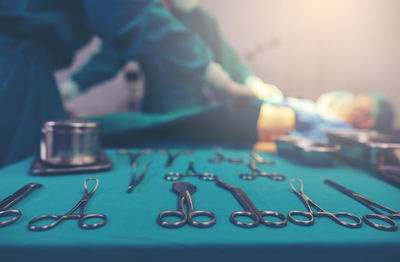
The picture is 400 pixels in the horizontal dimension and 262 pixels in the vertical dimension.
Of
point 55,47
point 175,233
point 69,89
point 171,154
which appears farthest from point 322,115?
point 69,89

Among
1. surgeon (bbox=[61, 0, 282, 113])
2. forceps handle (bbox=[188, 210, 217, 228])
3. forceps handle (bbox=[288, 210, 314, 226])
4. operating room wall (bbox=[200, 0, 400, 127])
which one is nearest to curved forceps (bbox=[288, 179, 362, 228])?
forceps handle (bbox=[288, 210, 314, 226])

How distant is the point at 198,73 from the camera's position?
0.83 m

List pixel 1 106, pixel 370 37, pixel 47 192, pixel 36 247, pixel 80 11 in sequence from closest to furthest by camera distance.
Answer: pixel 36 247
pixel 47 192
pixel 1 106
pixel 80 11
pixel 370 37

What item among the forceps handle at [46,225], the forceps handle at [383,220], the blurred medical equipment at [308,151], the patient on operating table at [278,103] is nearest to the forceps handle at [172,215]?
the forceps handle at [46,225]

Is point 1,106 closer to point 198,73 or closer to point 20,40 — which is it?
point 20,40

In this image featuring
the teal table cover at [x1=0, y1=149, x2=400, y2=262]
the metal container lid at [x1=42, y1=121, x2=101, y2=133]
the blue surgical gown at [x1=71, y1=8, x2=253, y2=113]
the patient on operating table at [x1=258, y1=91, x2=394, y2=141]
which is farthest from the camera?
the blue surgical gown at [x1=71, y1=8, x2=253, y2=113]

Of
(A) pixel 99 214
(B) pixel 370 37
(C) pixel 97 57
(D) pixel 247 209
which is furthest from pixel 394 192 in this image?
(C) pixel 97 57

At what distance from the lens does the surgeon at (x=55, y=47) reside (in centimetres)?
60

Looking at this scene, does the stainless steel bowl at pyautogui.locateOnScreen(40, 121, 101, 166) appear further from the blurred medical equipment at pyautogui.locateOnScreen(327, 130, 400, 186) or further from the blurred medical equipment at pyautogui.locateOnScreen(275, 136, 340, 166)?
the blurred medical equipment at pyautogui.locateOnScreen(327, 130, 400, 186)

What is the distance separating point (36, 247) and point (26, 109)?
54 cm

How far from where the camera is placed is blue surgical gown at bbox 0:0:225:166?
0.60 metres

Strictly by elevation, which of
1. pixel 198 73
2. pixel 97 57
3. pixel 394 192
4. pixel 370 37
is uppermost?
pixel 370 37

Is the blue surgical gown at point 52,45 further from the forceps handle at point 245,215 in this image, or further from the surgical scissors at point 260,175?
the forceps handle at point 245,215

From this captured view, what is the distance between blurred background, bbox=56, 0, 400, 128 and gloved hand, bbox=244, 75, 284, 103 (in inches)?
2.0
